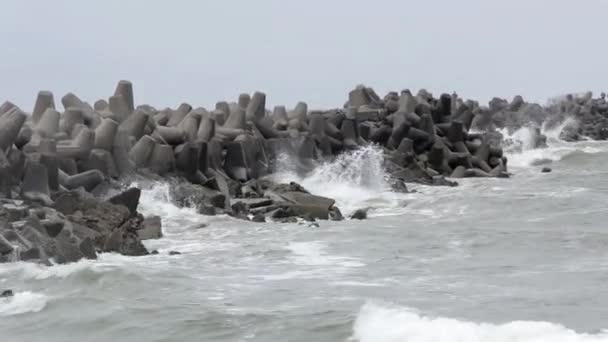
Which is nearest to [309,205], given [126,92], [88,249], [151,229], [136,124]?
[151,229]

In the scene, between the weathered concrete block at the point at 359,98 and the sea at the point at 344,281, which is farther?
the weathered concrete block at the point at 359,98

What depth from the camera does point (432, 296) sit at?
8945 millimetres

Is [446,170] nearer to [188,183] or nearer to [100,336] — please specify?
[188,183]

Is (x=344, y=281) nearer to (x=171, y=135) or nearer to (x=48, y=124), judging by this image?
(x=48, y=124)

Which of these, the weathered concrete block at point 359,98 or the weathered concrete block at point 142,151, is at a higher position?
the weathered concrete block at point 359,98

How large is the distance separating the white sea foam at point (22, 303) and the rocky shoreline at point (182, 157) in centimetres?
123

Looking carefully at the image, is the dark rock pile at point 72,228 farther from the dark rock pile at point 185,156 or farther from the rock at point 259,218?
the rock at point 259,218

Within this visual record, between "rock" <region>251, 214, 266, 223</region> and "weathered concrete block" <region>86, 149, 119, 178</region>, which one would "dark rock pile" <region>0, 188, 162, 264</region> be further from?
"rock" <region>251, 214, 266, 223</region>

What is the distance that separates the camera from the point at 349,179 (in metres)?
19.0

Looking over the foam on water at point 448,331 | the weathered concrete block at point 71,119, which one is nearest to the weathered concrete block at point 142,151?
the weathered concrete block at point 71,119

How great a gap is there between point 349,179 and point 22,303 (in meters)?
10.6

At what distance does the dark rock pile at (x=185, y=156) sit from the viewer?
38.6 feet

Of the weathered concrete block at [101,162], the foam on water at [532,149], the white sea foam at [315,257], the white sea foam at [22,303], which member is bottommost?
the foam on water at [532,149]

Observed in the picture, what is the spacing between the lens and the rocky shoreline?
11719 mm
